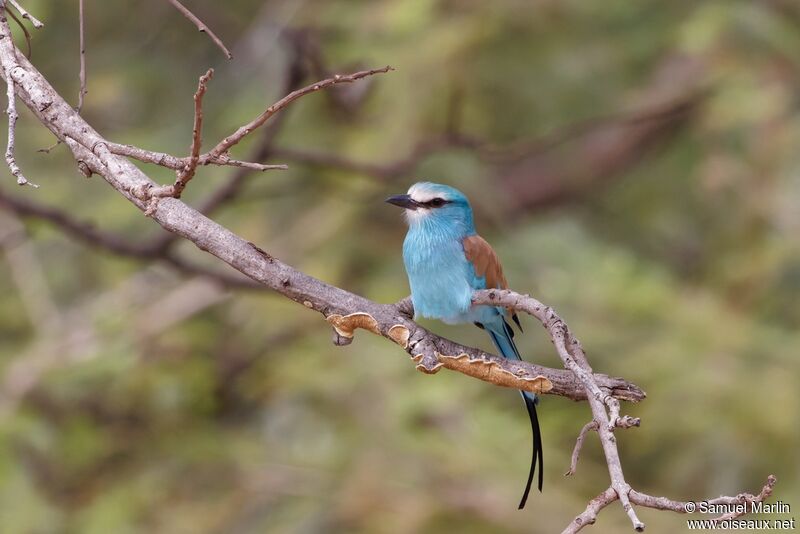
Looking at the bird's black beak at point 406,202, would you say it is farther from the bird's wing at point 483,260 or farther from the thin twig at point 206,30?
the thin twig at point 206,30

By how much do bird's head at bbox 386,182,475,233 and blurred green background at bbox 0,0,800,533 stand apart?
46.2 inches

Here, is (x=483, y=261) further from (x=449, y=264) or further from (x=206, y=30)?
(x=206, y=30)

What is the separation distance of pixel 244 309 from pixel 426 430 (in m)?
1.65

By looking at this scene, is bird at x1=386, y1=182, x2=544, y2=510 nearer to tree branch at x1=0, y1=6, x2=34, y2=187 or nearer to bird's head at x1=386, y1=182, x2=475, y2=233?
bird's head at x1=386, y1=182, x2=475, y2=233

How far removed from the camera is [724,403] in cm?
555

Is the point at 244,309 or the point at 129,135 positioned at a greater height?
the point at 129,135

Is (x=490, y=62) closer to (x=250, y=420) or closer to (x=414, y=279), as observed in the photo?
(x=250, y=420)

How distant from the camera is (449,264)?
3271mm

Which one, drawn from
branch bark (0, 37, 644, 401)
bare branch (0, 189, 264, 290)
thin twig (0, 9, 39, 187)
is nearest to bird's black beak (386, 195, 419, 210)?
branch bark (0, 37, 644, 401)

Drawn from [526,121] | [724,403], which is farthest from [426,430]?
[526,121]

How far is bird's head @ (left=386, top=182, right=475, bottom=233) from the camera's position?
3428 millimetres

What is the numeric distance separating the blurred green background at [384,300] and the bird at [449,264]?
122 centimetres

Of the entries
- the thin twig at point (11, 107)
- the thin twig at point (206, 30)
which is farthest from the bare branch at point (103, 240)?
the thin twig at point (206, 30)

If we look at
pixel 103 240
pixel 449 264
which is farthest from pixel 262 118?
pixel 103 240
